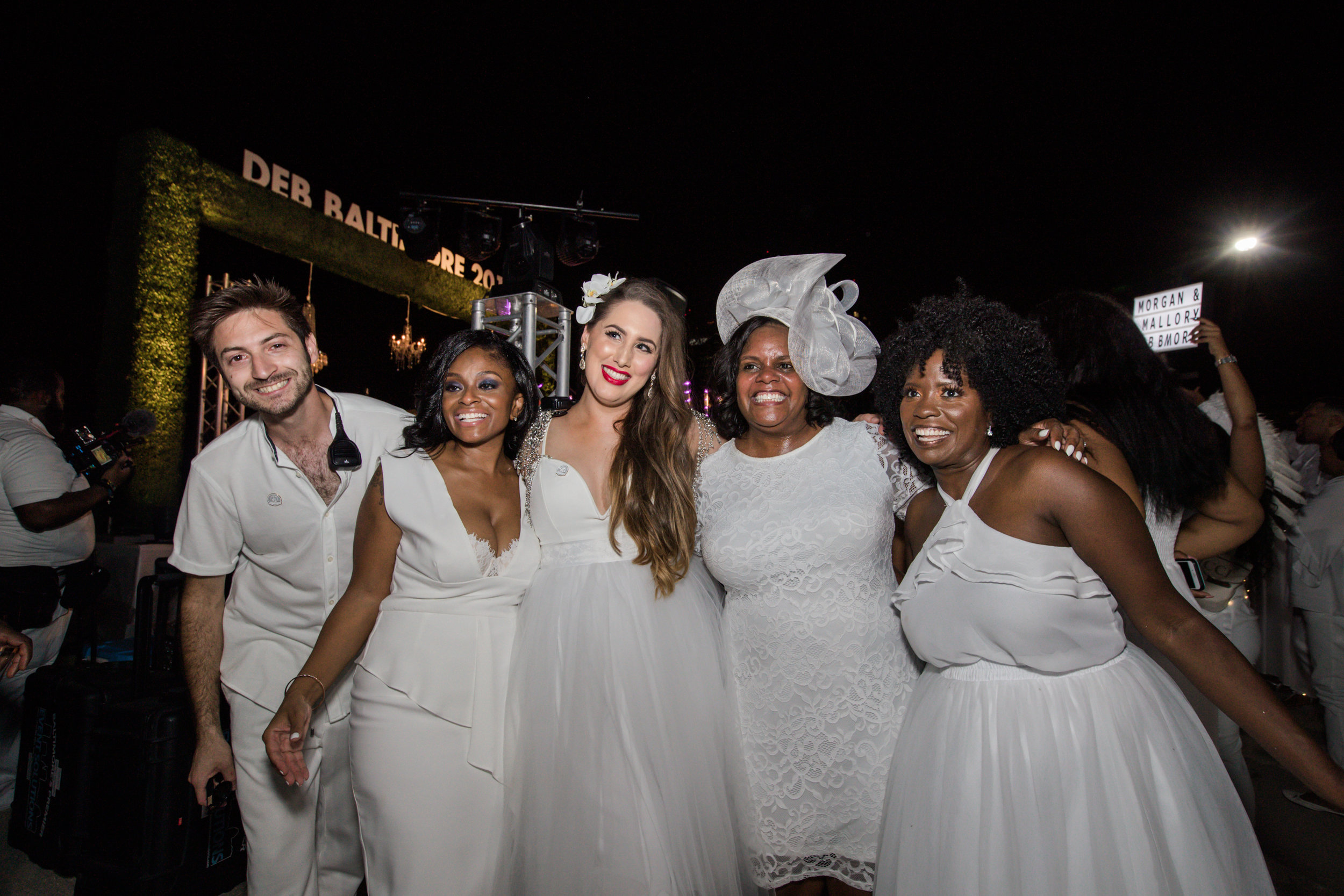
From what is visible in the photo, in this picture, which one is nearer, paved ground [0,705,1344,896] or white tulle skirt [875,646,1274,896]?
white tulle skirt [875,646,1274,896]

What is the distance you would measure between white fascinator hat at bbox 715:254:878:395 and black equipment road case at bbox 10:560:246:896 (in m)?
2.48

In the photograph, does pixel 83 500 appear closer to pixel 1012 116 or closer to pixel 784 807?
pixel 784 807

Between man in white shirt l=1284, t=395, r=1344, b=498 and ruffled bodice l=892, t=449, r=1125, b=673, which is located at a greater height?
man in white shirt l=1284, t=395, r=1344, b=498

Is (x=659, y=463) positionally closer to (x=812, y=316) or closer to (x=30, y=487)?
(x=812, y=316)

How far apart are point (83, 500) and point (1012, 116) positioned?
8.00 meters

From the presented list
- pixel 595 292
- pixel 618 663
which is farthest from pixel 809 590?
Answer: pixel 595 292

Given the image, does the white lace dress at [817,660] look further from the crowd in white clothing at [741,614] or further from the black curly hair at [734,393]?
the black curly hair at [734,393]

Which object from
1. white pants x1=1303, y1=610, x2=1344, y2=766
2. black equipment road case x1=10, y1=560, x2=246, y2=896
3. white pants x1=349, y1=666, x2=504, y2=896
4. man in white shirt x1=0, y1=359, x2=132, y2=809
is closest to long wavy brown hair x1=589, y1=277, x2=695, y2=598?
white pants x1=349, y1=666, x2=504, y2=896

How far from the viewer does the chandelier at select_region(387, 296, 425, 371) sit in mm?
11562

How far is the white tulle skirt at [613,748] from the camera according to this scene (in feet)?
5.81

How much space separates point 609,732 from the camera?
1.87 metres

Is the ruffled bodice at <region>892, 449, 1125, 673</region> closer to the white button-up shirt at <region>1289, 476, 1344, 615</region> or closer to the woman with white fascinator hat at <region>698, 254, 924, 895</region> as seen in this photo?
the woman with white fascinator hat at <region>698, 254, 924, 895</region>

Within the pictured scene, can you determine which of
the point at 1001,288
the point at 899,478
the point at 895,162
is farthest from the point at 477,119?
the point at 1001,288

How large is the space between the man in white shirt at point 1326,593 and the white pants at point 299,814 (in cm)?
480
